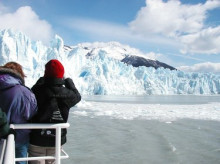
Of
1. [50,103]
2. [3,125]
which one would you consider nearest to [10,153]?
[3,125]

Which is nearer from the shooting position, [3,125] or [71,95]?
[3,125]

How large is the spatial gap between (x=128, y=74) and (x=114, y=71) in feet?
14.6

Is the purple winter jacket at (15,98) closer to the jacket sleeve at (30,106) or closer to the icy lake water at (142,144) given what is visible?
the jacket sleeve at (30,106)

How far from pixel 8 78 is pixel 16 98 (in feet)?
0.46

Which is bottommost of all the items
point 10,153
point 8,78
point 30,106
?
point 10,153

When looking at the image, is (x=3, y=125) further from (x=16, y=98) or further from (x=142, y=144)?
(x=142, y=144)

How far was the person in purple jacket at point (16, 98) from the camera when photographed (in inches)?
70.2

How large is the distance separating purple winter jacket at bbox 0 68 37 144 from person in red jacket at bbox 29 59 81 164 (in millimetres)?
59

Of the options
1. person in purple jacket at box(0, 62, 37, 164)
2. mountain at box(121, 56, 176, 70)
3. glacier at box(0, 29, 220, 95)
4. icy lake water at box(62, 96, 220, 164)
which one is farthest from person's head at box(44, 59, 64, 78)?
mountain at box(121, 56, 176, 70)

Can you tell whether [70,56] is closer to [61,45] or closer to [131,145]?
[61,45]

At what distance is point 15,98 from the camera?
1.79 metres

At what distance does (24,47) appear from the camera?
29.3m

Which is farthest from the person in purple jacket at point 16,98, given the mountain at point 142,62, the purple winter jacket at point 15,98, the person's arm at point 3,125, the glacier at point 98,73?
the mountain at point 142,62

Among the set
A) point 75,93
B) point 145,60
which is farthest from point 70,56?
point 145,60
